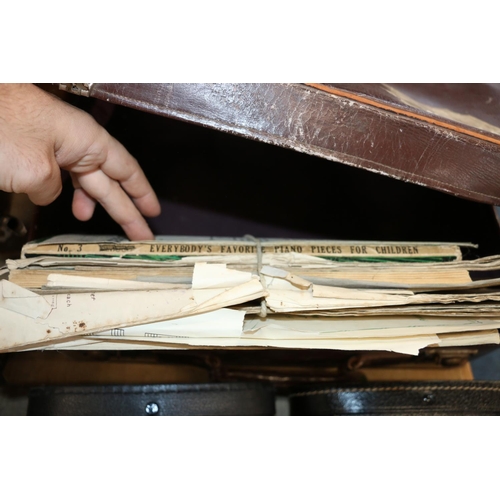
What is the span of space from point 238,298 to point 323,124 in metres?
0.24

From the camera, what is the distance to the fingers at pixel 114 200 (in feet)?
2.38

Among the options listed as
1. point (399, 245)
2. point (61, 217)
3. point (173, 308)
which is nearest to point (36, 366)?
point (61, 217)

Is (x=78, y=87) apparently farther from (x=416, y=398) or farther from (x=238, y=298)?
(x=416, y=398)

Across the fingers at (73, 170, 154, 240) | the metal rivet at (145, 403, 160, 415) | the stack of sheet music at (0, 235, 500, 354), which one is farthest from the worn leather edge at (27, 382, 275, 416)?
the fingers at (73, 170, 154, 240)

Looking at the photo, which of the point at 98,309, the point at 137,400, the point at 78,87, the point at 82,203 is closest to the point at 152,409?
the point at 137,400

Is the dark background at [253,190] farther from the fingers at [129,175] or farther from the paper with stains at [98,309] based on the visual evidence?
the paper with stains at [98,309]

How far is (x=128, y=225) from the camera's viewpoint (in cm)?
79

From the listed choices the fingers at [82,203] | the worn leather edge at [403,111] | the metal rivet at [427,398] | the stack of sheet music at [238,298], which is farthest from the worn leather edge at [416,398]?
the fingers at [82,203]

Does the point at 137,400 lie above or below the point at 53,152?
below

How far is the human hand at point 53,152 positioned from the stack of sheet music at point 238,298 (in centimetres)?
10

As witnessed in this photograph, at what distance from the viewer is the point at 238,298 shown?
1.75 feet

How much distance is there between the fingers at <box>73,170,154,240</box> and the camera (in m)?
0.73

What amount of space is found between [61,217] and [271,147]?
1.46ft

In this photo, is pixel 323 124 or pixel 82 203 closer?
pixel 323 124
